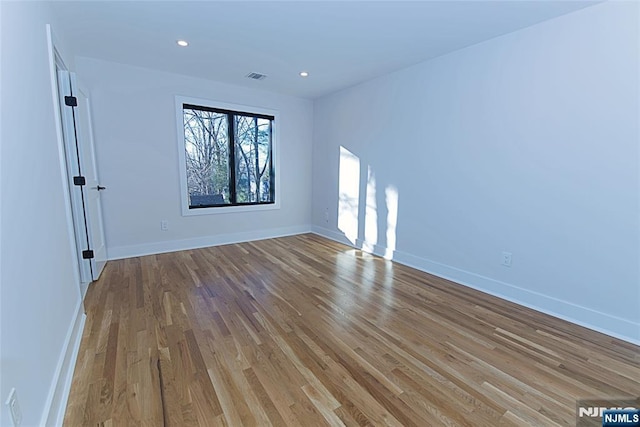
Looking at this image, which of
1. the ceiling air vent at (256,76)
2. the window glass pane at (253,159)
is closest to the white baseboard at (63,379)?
the window glass pane at (253,159)

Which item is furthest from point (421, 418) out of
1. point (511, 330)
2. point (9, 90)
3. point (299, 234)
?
point (299, 234)

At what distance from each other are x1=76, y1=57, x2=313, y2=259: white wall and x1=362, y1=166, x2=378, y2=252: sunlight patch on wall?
2032 millimetres

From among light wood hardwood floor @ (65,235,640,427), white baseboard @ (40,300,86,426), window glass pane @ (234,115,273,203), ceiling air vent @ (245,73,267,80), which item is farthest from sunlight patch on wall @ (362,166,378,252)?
white baseboard @ (40,300,86,426)

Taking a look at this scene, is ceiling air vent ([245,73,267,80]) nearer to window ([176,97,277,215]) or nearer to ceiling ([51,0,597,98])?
ceiling ([51,0,597,98])

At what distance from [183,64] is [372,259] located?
3416 mm

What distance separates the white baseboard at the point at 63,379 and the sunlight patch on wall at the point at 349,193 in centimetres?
334

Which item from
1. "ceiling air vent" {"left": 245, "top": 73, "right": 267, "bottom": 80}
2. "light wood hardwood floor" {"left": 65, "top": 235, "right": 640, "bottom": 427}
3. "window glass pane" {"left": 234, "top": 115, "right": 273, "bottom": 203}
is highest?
"ceiling air vent" {"left": 245, "top": 73, "right": 267, "bottom": 80}

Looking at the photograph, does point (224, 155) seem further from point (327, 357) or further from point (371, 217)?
point (327, 357)

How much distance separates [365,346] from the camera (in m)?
1.95

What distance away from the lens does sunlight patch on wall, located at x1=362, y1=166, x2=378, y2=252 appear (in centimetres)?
403

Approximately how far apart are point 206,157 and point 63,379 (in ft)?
10.9

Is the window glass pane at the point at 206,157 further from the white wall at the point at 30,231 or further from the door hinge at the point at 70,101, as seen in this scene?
the white wall at the point at 30,231

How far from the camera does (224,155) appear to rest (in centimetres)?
445

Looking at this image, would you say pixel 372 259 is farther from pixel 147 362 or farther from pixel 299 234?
pixel 147 362
